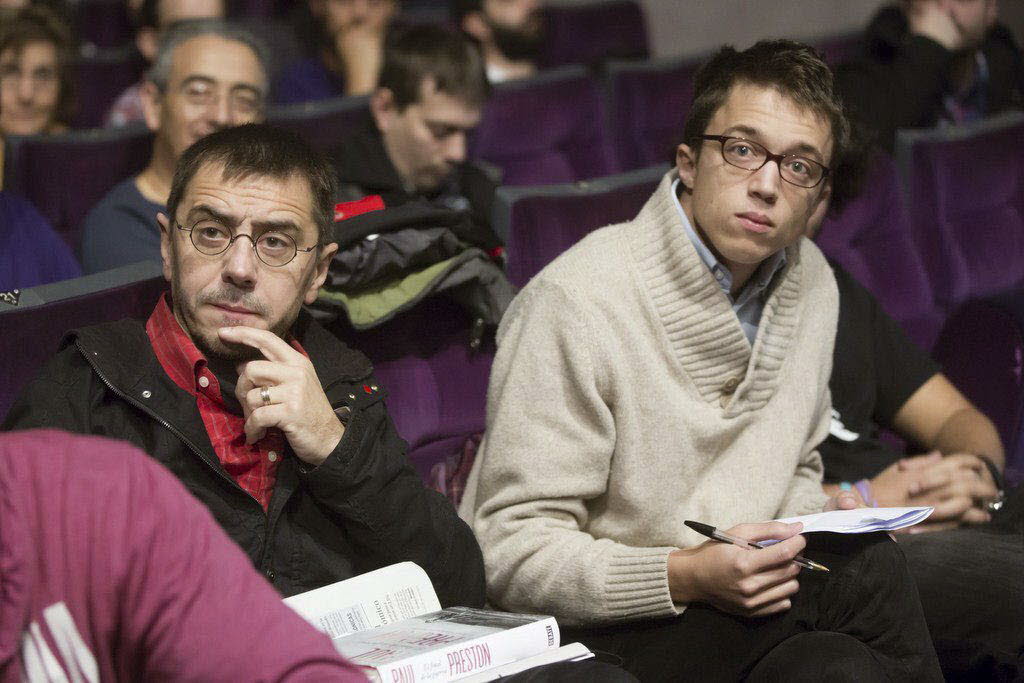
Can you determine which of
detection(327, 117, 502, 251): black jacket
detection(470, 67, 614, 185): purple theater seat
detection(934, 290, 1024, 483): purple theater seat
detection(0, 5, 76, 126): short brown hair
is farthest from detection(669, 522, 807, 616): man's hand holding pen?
detection(0, 5, 76, 126): short brown hair

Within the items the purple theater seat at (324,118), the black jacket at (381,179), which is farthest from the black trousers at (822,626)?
the purple theater seat at (324,118)

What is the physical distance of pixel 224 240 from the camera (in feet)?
5.00

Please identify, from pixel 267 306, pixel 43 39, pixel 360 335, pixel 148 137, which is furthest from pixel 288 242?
pixel 43 39

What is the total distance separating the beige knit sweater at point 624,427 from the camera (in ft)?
5.41

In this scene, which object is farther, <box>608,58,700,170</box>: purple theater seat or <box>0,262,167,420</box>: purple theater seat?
<box>608,58,700,170</box>: purple theater seat

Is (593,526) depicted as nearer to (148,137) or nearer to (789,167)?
(789,167)

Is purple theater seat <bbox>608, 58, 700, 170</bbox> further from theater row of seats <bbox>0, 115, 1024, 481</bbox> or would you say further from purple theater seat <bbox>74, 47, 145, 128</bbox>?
purple theater seat <bbox>74, 47, 145, 128</bbox>

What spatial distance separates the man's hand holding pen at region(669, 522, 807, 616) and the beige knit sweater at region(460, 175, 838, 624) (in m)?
0.03

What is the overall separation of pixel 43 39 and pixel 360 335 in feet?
6.02

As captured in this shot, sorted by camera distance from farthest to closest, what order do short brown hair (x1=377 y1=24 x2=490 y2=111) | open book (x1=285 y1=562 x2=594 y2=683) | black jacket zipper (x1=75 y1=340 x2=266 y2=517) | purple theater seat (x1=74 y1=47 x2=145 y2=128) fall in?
1. purple theater seat (x1=74 y1=47 x2=145 y2=128)
2. short brown hair (x1=377 y1=24 x2=490 y2=111)
3. black jacket zipper (x1=75 y1=340 x2=266 y2=517)
4. open book (x1=285 y1=562 x2=594 y2=683)

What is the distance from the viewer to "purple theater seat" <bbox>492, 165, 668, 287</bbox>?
2.09 metres

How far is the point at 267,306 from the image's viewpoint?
5.01 ft

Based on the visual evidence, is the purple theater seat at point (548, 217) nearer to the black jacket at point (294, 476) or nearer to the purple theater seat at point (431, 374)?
the purple theater seat at point (431, 374)

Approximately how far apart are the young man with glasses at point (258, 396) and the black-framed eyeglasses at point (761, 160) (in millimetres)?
588
